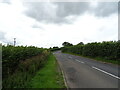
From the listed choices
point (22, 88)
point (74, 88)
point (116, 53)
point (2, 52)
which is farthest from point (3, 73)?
point (116, 53)

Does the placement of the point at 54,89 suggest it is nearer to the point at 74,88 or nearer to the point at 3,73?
the point at 74,88

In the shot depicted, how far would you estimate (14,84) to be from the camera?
5.52m

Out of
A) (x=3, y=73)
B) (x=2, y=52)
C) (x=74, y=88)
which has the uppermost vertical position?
(x=2, y=52)

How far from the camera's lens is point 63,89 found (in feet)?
18.0

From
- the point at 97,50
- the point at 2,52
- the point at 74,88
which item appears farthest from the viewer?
the point at 97,50

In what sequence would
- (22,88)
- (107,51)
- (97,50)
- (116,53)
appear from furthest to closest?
(97,50) → (107,51) → (116,53) → (22,88)

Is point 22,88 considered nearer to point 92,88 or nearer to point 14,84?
point 14,84

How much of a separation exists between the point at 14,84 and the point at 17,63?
3748 millimetres

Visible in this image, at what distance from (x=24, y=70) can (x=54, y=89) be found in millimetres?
3816

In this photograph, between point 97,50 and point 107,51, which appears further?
point 97,50

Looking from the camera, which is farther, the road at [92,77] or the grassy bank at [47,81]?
the road at [92,77]

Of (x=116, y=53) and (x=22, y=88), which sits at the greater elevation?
(x=116, y=53)

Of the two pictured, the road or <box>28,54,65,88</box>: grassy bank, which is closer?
<box>28,54,65,88</box>: grassy bank

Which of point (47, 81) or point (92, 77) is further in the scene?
point (92, 77)
